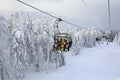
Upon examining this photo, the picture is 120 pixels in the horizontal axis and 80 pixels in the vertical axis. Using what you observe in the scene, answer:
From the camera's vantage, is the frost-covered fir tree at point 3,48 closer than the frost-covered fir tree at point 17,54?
Yes

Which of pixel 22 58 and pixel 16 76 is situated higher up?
pixel 22 58

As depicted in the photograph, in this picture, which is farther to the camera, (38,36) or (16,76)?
(38,36)

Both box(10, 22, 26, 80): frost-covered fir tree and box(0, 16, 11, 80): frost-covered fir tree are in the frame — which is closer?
box(0, 16, 11, 80): frost-covered fir tree

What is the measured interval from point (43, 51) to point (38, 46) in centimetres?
139

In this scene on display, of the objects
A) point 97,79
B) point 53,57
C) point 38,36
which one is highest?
point 38,36

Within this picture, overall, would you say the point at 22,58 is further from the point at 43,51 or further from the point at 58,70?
the point at 58,70

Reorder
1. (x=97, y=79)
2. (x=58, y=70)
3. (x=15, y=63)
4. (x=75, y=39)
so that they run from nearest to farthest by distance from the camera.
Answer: (x=15, y=63)
(x=97, y=79)
(x=58, y=70)
(x=75, y=39)

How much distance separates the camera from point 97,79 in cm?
3950

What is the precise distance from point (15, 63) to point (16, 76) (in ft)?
5.46

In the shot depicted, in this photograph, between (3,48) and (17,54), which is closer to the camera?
(3,48)

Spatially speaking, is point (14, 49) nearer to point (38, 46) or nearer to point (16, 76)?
point (16, 76)

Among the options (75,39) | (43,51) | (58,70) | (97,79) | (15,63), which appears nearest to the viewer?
(15,63)

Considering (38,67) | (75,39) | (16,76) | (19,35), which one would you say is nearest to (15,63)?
(16,76)

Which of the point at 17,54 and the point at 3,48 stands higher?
the point at 3,48
